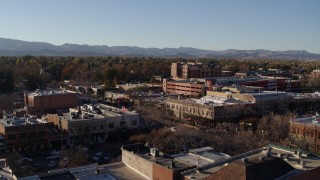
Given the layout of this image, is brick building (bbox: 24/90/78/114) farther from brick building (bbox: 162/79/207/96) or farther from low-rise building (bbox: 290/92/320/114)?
low-rise building (bbox: 290/92/320/114)

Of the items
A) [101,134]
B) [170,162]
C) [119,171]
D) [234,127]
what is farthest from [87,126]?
[170,162]

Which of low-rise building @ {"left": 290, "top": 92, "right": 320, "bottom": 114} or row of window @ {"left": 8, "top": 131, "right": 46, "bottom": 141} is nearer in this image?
row of window @ {"left": 8, "top": 131, "right": 46, "bottom": 141}

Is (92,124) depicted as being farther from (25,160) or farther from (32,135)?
(25,160)

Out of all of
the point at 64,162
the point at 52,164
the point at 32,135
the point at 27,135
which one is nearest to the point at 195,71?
the point at 32,135

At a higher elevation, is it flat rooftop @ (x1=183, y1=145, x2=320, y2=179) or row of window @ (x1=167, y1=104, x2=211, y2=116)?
flat rooftop @ (x1=183, y1=145, x2=320, y2=179)

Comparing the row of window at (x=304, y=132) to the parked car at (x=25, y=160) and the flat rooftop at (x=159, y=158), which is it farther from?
the parked car at (x=25, y=160)

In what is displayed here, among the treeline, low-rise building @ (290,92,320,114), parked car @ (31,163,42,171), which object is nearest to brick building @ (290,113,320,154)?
low-rise building @ (290,92,320,114)

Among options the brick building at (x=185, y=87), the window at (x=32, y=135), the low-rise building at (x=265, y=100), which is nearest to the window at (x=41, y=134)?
the window at (x=32, y=135)
